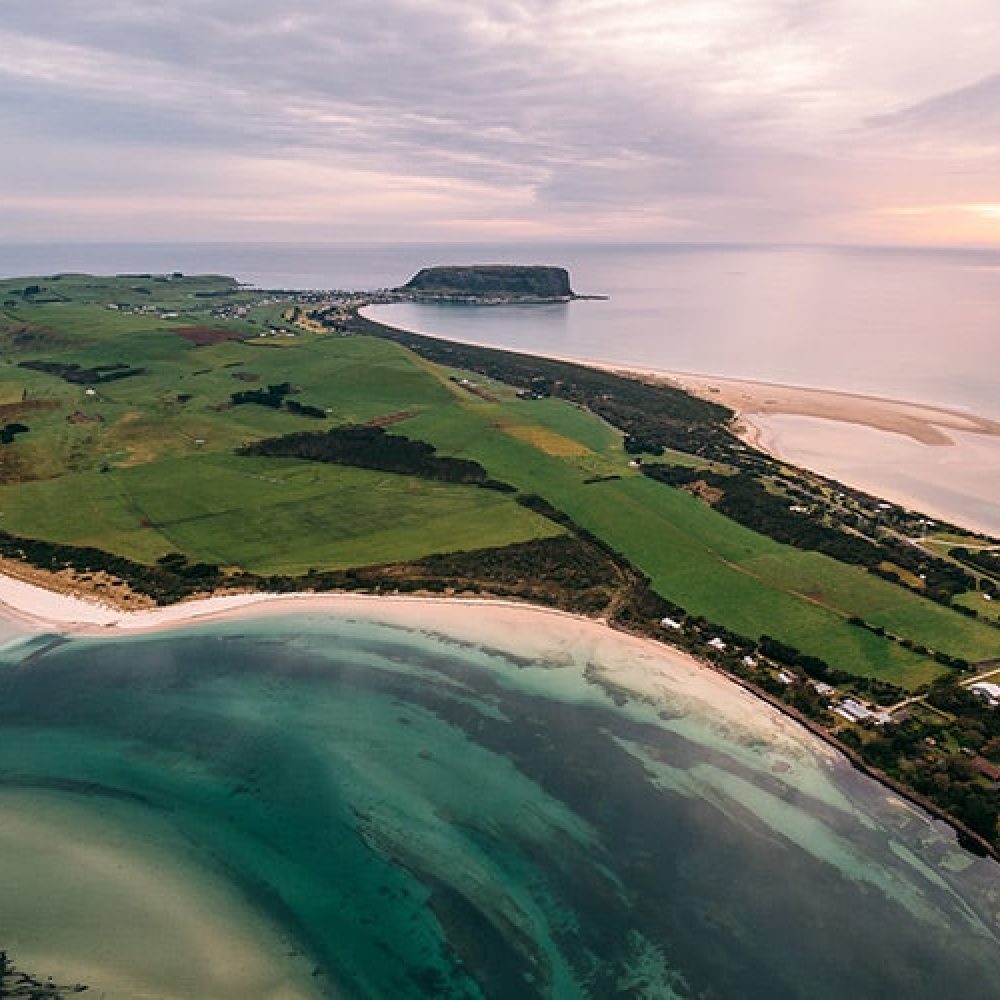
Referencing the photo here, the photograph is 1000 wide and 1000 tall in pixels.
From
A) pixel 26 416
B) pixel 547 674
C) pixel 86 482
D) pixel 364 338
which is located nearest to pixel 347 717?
pixel 547 674

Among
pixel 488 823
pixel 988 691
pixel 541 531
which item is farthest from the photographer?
pixel 541 531

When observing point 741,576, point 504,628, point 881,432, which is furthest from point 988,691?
point 881,432

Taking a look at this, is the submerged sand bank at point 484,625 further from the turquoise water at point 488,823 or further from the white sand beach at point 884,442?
the white sand beach at point 884,442

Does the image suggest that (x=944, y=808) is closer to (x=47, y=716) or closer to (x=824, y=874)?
(x=824, y=874)

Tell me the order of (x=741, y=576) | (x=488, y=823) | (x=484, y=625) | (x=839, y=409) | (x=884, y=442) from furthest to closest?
(x=839, y=409)
(x=884, y=442)
(x=741, y=576)
(x=484, y=625)
(x=488, y=823)

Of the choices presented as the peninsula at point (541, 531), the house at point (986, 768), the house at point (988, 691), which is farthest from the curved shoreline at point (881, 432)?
the house at point (986, 768)

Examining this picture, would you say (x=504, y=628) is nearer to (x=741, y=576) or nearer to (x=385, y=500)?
(x=741, y=576)
